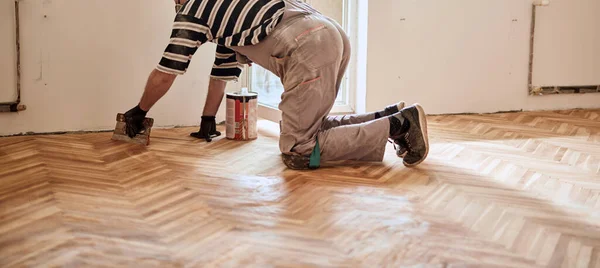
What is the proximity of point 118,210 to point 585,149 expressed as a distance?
2253mm

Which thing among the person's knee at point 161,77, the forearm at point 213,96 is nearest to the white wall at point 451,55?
the forearm at point 213,96

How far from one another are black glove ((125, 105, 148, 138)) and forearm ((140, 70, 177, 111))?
0.24ft

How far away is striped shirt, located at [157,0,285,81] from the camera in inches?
110

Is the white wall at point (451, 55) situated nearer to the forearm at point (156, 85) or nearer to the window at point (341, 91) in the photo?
the window at point (341, 91)

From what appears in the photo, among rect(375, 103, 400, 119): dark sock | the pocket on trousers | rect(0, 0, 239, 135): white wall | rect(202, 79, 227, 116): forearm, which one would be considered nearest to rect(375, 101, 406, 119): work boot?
rect(375, 103, 400, 119): dark sock

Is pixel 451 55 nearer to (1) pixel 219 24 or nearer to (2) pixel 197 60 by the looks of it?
(2) pixel 197 60

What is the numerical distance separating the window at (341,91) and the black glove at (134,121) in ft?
2.36

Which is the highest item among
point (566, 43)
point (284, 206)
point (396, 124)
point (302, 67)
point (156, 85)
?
point (566, 43)

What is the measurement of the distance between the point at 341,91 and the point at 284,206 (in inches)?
79.2

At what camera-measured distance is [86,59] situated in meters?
3.53

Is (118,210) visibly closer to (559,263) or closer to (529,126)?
(559,263)

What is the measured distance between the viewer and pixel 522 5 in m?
4.30

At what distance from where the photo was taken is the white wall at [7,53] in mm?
3318

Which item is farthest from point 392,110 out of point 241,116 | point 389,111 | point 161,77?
point 161,77
